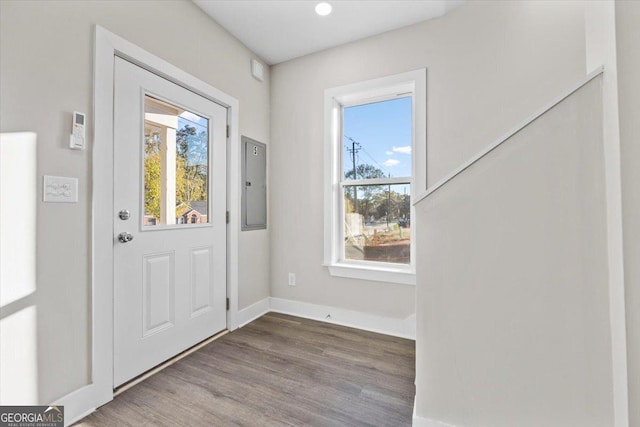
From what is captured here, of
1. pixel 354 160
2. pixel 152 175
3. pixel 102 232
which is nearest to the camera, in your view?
pixel 102 232

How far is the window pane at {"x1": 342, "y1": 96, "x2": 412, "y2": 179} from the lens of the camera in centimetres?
256

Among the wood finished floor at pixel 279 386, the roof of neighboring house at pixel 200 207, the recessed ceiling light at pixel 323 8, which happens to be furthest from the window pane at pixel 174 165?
the recessed ceiling light at pixel 323 8

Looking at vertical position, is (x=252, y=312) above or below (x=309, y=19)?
below

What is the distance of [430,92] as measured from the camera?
7.68 ft

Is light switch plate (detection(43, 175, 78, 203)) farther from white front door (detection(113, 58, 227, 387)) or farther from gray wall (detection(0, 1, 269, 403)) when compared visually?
white front door (detection(113, 58, 227, 387))

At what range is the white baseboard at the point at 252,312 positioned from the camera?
2605mm

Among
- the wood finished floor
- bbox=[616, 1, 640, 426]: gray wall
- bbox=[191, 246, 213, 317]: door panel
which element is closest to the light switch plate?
bbox=[191, 246, 213, 317]: door panel

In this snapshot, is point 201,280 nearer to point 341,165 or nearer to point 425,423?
point 341,165

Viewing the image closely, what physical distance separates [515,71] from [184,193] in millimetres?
2595

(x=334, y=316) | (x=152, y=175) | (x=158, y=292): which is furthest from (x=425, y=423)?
(x=152, y=175)

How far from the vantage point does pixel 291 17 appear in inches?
90.5

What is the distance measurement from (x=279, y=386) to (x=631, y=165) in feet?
6.26

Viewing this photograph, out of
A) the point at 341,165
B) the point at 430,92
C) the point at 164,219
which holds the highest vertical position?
the point at 430,92

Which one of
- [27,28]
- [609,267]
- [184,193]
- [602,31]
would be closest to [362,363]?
[609,267]
